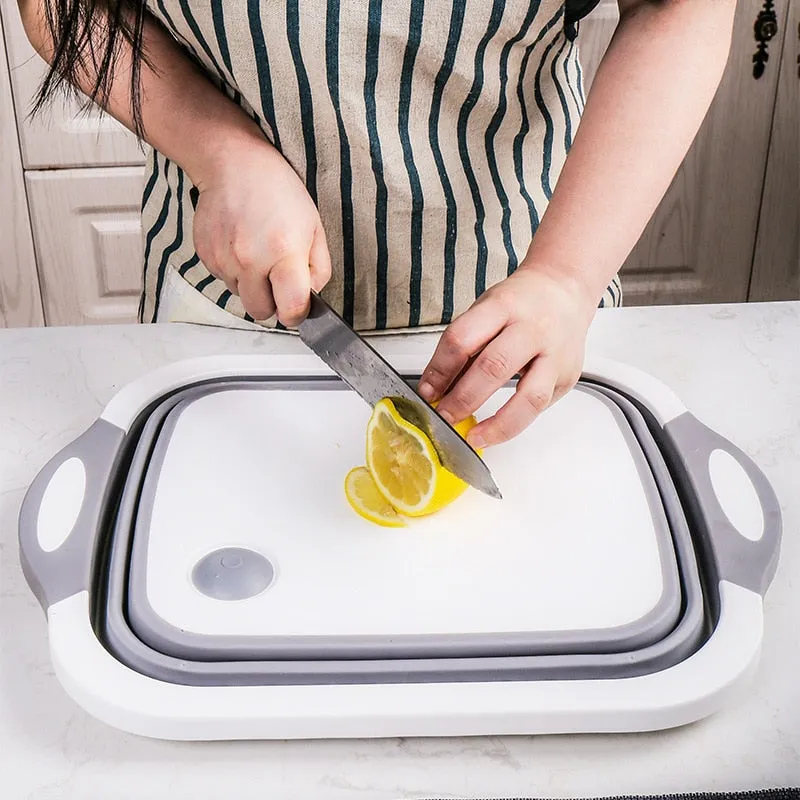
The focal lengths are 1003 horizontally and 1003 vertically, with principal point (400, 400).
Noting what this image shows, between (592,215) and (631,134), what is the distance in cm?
7

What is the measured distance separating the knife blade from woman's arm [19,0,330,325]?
0.06ft

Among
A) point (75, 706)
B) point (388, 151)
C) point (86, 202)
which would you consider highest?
point (388, 151)

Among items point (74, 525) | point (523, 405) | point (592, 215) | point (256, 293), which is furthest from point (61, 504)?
point (592, 215)

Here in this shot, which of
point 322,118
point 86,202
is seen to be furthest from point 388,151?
point 86,202

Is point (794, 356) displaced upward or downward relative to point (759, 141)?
upward

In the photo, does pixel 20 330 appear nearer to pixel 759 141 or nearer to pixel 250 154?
pixel 250 154

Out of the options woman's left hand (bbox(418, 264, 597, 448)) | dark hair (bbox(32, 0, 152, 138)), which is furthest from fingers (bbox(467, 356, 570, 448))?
dark hair (bbox(32, 0, 152, 138))

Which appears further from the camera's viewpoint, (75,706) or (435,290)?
(435,290)

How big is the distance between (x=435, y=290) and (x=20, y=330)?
356 mm

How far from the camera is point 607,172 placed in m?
0.70

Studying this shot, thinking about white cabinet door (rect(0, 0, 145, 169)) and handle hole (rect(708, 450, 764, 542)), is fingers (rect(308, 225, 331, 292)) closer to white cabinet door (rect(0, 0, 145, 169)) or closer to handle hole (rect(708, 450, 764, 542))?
handle hole (rect(708, 450, 764, 542))

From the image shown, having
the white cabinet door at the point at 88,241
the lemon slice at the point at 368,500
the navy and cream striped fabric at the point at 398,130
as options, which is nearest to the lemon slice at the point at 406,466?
the lemon slice at the point at 368,500

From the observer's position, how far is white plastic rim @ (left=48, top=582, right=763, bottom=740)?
50 cm

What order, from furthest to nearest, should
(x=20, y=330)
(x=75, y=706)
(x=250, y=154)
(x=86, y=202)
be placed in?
(x=86, y=202), (x=20, y=330), (x=250, y=154), (x=75, y=706)
